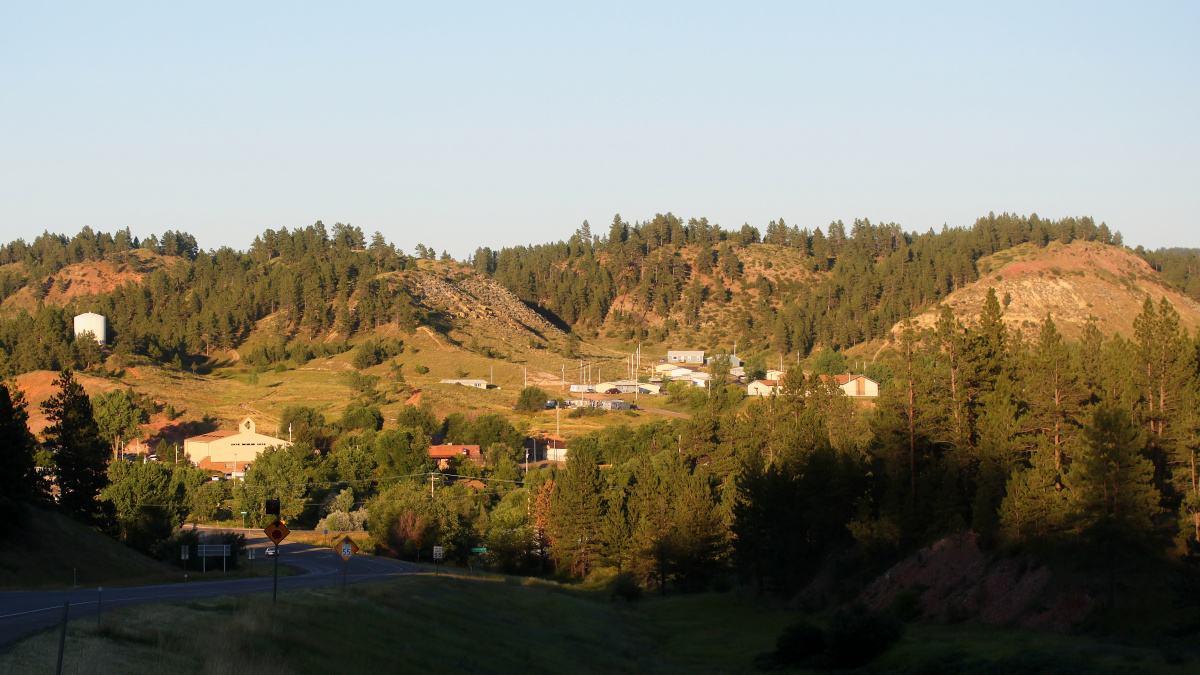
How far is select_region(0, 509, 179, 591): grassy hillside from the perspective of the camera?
38.9m

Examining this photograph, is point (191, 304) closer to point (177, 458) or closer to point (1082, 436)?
point (177, 458)

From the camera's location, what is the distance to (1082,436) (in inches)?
1673

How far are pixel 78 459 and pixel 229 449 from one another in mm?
51988

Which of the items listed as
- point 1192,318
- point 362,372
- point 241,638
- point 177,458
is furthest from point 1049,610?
point 1192,318

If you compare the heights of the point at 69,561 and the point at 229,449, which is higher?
the point at 229,449

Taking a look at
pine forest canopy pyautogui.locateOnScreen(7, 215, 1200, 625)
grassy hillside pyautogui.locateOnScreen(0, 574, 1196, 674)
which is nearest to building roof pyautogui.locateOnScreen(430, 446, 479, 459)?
pine forest canopy pyautogui.locateOnScreen(7, 215, 1200, 625)

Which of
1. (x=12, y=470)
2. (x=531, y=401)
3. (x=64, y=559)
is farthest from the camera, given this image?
(x=531, y=401)

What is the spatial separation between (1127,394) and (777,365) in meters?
143

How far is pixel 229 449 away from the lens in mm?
113375

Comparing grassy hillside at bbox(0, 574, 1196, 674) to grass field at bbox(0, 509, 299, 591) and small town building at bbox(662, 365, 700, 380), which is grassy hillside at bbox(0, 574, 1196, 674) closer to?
grass field at bbox(0, 509, 299, 591)

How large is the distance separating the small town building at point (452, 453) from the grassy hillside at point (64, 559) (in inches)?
2325

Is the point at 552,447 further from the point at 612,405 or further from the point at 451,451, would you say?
the point at 612,405

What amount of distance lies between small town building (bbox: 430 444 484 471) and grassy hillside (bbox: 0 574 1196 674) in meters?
54.4

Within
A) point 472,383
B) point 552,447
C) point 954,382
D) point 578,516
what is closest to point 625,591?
point 578,516
